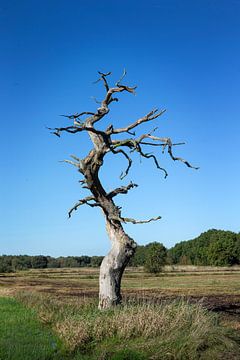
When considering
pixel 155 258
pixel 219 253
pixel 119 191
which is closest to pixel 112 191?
pixel 119 191

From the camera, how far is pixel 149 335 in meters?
12.0

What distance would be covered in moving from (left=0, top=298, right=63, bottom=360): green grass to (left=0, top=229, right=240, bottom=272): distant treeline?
79.3m

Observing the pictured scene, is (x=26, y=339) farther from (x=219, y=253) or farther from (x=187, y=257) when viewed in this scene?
(x=187, y=257)

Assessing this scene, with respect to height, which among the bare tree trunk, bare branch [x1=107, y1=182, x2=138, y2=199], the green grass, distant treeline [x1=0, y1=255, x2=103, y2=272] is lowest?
the green grass

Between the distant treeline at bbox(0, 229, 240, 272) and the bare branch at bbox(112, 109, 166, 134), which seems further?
the distant treeline at bbox(0, 229, 240, 272)

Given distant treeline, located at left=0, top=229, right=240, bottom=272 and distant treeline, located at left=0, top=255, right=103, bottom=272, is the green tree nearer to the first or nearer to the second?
distant treeline, located at left=0, top=229, right=240, bottom=272

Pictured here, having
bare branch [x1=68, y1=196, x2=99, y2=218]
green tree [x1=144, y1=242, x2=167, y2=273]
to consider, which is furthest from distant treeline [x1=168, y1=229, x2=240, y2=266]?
bare branch [x1=68, y1=196, x2=99, y2=218]

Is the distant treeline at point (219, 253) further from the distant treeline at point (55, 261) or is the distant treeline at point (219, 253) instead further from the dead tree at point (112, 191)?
the dead tree at point (112, 191)

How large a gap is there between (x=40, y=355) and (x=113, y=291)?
5.97 metres

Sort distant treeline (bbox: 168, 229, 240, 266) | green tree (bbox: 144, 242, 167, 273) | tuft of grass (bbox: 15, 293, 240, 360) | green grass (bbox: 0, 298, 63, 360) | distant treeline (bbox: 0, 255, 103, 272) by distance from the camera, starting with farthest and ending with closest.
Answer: distant treeline (bbox: 0, 255, 103, 272)
distant treeline (bbox: 168, 229, 240, 266)
green tree (bbox: 144, 242, 167, 273)
green grass (bbox: 0, 298, 63, 360)
tuft of grass (bbox: 15, 293, 240, 360)

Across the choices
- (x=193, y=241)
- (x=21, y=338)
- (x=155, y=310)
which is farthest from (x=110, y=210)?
(x=193, y=241)

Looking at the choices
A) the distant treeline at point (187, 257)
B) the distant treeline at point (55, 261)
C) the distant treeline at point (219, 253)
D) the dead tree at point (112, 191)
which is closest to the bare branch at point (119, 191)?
the dead tree at point (112, 191)

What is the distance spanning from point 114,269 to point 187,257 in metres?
143

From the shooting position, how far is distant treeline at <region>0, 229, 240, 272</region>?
125062 mm
